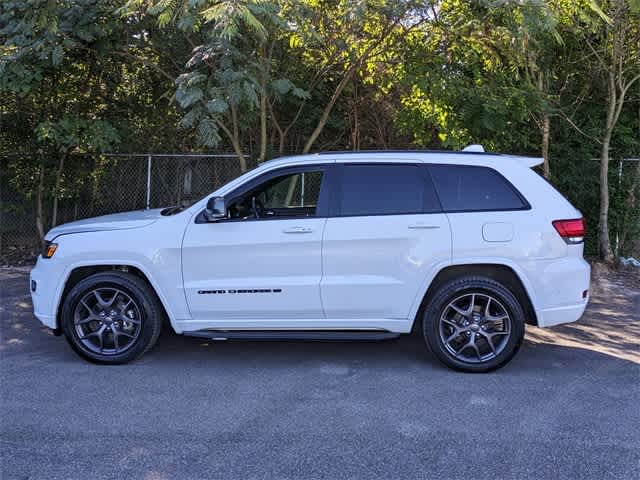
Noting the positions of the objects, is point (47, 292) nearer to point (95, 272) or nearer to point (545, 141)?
point (95, 272)

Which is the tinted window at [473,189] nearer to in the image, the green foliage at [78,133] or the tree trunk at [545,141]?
the tree trunk at [545,141]

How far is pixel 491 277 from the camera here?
5.27 metres

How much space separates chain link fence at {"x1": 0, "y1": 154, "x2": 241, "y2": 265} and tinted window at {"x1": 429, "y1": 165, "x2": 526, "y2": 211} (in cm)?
612

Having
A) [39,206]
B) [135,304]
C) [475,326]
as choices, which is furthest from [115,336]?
[39,206]

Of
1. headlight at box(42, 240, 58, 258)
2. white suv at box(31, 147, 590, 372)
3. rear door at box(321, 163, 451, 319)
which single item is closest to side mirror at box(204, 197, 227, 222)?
white suv at box(31, 147, 590, 372)

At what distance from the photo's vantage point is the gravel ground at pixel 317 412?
3.59 metres

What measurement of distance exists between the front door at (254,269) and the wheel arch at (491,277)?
94 centimetres

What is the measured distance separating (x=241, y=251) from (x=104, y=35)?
16.0ft

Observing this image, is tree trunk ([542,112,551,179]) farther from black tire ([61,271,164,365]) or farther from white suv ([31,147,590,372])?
black tire ([61,271,164,365])

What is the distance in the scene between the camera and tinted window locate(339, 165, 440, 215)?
5.23 m

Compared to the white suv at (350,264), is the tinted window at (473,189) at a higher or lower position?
higher

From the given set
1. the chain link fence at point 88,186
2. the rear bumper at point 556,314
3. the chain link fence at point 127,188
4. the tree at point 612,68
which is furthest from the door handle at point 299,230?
the tree at point 612,68

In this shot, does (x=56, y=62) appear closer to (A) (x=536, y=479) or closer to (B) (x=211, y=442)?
(B) (x=211, y=442)

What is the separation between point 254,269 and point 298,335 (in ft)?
2.30
